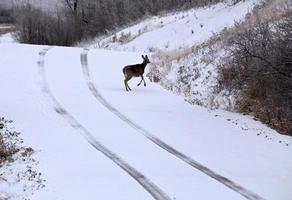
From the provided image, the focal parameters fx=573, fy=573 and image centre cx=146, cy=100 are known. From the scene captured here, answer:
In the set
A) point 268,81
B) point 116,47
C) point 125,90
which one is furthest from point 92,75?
point 116,47

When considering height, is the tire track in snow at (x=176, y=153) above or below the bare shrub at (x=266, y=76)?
below

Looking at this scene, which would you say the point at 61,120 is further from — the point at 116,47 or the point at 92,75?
the point at 116,47

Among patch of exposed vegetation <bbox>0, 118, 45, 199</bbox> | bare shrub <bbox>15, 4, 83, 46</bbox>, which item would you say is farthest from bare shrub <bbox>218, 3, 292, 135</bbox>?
bare shrub <bbox>15, 4, 83, 46</bbox>

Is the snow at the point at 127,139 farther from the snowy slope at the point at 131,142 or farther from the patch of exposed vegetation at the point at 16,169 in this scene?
the patch of exposed vegetation at the point at 16,169

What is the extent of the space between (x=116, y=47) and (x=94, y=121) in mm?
24985

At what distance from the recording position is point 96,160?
44.1ft

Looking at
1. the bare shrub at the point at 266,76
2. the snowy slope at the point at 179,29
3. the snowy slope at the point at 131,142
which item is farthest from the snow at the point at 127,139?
the snowy slope at the point at 179,29

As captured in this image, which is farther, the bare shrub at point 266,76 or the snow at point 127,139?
the bare shrub at point 266,76

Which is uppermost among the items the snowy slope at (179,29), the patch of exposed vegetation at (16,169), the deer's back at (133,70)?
the snowy slope at (179,29)

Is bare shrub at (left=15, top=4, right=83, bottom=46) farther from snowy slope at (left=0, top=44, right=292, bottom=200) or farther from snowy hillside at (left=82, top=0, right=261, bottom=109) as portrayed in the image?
snowy slope at (left=0, top=44, right=292, bottom=200)

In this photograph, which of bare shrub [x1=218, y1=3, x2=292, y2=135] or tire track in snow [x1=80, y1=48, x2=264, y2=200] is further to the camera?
bare shrub [x1=218, y1=3, x2=292, y2=135]

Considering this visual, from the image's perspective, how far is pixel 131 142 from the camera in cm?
1501

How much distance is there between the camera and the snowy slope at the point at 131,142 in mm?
11898

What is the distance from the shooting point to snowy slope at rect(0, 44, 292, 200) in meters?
11.9
